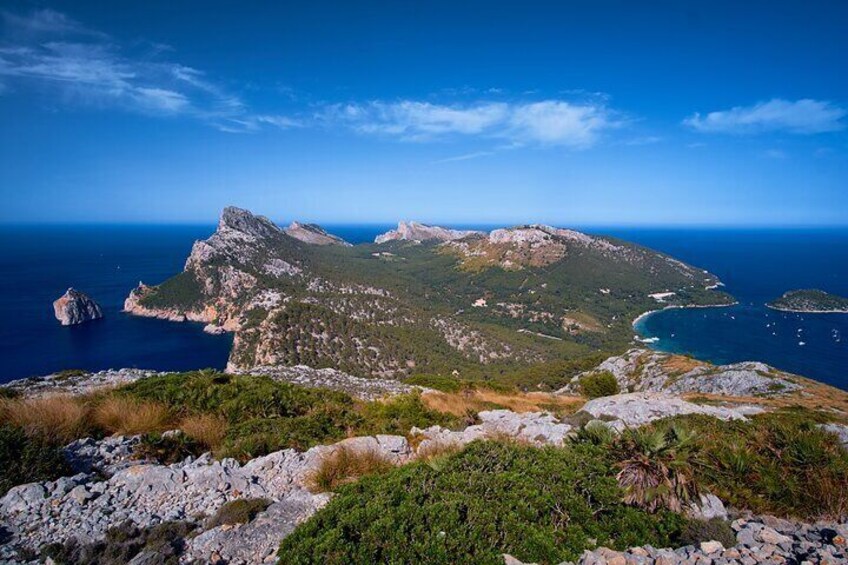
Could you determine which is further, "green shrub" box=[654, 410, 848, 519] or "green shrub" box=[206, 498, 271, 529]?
"green shrub" box=[654, 410, 848, 519]

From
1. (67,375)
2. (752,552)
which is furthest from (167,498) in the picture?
(67,375)

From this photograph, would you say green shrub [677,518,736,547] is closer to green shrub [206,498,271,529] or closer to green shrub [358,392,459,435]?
green shrub [206,498,271,529]

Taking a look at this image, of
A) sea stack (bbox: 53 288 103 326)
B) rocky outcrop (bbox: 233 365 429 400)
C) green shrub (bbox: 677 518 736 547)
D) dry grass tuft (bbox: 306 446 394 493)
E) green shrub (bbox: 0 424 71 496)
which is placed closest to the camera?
green shrub (bbox: 677 518 736 547)

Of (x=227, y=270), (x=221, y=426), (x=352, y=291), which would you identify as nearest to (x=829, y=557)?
(x=221, y=426)

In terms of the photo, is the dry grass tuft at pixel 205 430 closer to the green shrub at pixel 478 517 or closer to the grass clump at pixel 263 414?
the grass clump at pixel 263 414

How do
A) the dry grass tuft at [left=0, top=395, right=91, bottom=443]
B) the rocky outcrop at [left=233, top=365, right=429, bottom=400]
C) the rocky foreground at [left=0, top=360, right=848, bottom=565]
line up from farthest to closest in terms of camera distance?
the rocky outcrop at [left=233, top=365, right=429, bottom=400] → the dry grass tuft at [left=0, top=395, right=91, bottom=443] → the rocky foreground at [left=0, top=360, right=848, bottom=565]

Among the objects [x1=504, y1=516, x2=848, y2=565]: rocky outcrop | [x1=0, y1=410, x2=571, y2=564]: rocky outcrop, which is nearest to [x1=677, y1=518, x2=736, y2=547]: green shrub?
[x1=504, y1=516, x2=848, y2=565]: rocky outcrop
